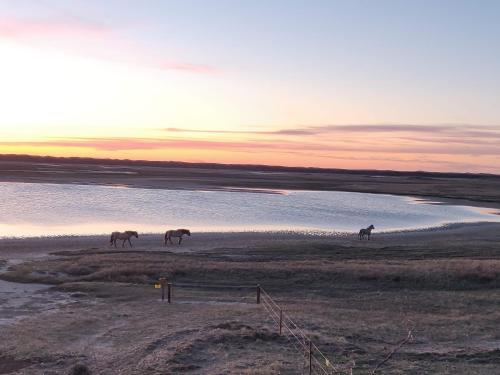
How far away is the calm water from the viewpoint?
47.9m

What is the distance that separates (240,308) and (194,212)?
37.1 m

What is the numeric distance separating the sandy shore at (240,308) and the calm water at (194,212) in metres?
10.00

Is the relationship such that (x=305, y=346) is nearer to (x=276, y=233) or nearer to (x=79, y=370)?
(x=79, y=370)

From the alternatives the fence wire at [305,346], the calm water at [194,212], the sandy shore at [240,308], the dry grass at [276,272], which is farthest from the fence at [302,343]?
the calm water at [194,212]

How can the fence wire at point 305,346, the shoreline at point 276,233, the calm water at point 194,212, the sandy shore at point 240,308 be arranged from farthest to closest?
the calm water at point 194,212, the shoreline at point 276,233, the sandy shore at point 240,308, the fence wire at point 305,346

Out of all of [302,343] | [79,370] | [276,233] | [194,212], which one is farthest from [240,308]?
[194,212]

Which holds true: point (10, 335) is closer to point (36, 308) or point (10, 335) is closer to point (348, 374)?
point (36, 308)

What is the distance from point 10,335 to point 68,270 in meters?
10.2

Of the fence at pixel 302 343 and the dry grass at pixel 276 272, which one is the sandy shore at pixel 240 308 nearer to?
the dry grass at pixel 276 272

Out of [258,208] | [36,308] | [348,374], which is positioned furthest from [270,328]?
[258,208]

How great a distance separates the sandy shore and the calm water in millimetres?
10000

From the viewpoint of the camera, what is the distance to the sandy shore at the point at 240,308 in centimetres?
1514

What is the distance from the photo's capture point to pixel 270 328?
17578 millimetres

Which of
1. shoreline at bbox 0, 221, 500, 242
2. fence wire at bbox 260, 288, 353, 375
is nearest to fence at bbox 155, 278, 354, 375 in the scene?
fence wire at bbox 260, 288, 353, 375
